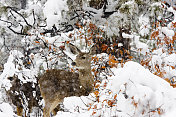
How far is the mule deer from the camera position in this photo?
4.91m

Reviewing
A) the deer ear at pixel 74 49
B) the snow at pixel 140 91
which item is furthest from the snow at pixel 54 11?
the snow at pixel 140 91

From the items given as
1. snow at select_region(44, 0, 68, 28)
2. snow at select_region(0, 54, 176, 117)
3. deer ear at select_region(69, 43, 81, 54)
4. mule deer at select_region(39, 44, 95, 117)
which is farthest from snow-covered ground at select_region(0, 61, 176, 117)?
deer ear at select_region(69, 43, 81, 54)

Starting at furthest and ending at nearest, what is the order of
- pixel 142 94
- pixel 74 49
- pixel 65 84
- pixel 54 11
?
pixel 74 49 → pixel 65 84 → pixel 54 11 → pixel 142 94

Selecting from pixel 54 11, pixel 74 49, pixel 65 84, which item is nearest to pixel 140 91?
pixel 54 11

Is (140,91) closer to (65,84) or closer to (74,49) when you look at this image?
(65,84)

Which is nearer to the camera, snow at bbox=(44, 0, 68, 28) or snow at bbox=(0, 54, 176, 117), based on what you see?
snow at bbox=(0, 54, 176, 117)

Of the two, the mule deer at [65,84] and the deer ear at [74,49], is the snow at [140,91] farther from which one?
the deer ear at [74,49]

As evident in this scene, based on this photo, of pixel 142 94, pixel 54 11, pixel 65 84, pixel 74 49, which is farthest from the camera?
pixel 74 49

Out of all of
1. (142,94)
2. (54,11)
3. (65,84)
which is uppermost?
(54,11)

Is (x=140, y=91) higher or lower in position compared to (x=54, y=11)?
lower

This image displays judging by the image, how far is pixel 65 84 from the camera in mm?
5043

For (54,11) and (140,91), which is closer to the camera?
(140,91)

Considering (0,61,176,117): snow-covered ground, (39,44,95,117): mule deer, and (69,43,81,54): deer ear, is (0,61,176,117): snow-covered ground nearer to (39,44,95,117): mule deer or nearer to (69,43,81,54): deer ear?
(39,44,95,117): mule deer

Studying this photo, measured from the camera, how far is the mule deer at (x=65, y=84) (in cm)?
491
